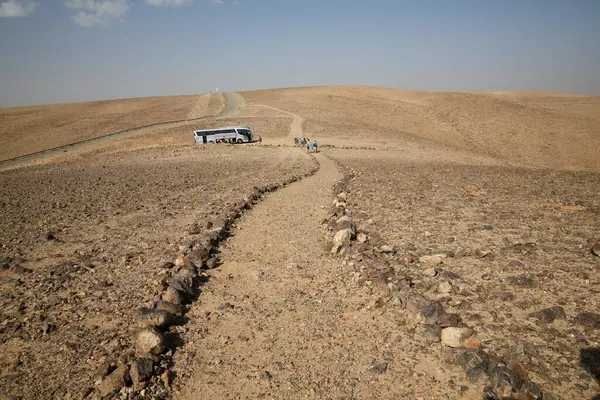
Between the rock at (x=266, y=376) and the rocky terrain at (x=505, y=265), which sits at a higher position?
the rocky terrain at (x=505, y=265)

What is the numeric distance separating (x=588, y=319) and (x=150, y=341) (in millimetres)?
6583

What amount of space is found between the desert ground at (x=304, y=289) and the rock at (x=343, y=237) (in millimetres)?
59

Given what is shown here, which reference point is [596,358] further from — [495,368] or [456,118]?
[456,118]

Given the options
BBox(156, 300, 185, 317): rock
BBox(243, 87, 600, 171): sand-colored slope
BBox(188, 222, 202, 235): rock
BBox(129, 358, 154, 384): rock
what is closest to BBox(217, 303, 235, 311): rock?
BBox(156, 300, 185, 317): rock

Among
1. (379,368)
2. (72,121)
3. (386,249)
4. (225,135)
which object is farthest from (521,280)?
(72,121)

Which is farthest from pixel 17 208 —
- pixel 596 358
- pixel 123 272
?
pixel 596 358

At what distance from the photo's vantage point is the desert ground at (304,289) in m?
5.15

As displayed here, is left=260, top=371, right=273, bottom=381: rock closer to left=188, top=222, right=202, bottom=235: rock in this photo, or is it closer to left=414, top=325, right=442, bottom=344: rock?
left=414, top=325, right=442, bottom=344: rock

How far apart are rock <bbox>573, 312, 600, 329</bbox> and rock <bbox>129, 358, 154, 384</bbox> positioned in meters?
6.29

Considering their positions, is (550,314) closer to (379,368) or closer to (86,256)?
(379,368)

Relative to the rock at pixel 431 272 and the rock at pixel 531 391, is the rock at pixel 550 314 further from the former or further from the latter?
the rock at pixel 431 272

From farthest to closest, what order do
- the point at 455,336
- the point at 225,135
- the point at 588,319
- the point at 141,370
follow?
the point at 225,135 < the point at 588,319 < the point at 455,336 < the point at 141,370

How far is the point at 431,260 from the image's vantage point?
8.30 metres

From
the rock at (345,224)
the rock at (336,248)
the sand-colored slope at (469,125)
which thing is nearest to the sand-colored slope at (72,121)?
the sand-colored slope at (469,125)
